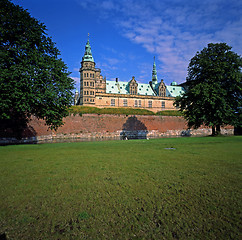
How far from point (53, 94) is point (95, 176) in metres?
11.4

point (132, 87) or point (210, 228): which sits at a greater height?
point (132, 87)

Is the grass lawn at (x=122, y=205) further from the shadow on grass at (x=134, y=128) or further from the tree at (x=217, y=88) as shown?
the shadow on grass at (x=134, y=128)

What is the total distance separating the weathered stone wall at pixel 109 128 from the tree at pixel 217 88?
17.0 meters

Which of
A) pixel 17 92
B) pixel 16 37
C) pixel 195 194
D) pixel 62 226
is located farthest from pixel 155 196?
pixel 16 37

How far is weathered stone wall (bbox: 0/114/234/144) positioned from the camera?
28312 millimetres

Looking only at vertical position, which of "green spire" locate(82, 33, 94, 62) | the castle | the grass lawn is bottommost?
the grass lawn

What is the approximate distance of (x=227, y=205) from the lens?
2848 mm

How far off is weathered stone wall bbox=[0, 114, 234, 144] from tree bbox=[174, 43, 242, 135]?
55.7ft

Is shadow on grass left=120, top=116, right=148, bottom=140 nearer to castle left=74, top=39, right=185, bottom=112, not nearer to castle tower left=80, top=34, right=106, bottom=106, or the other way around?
castle left=74, top=39, right=185, bottom=112

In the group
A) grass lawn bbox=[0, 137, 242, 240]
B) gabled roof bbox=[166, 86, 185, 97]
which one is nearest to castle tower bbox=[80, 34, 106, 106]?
gabled roof bbox=[166, 86, 185, 97]

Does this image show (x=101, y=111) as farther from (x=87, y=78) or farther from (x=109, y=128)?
(x=87, y=78)

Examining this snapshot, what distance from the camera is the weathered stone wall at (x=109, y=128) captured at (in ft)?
92.9

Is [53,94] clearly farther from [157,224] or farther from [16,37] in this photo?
[157,224]

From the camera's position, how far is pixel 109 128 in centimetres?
3584
